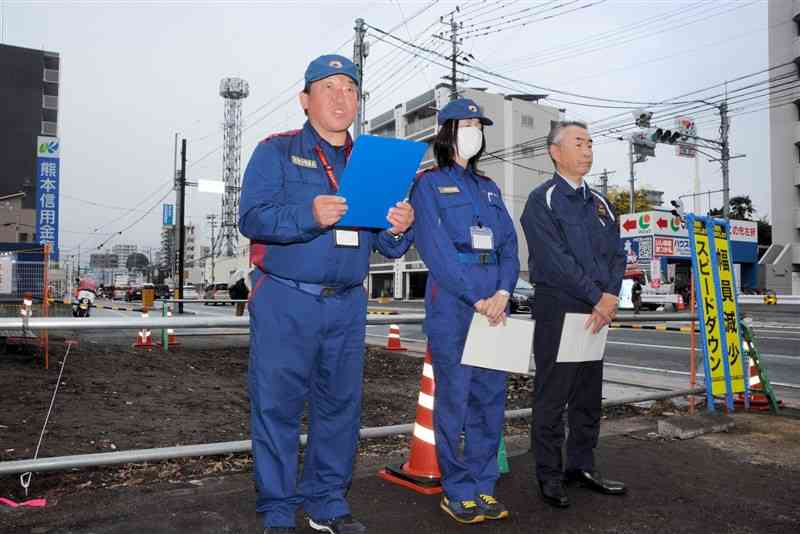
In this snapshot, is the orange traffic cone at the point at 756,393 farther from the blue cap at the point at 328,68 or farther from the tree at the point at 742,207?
the tree at the point at 742,207

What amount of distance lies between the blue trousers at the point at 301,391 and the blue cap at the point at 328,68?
0.92m

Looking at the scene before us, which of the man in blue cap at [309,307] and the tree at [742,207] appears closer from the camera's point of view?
the man in blue cap at [309,307]

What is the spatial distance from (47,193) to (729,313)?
105 ft

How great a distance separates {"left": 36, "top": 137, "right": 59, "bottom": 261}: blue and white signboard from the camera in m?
29.8

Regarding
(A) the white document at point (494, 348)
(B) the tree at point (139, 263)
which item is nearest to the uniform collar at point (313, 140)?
(A) the white document at point (494, 348)

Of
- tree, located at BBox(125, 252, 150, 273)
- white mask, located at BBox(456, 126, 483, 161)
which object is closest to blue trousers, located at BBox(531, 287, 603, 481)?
white mask, located at BBox(456, 126, 483, 161)

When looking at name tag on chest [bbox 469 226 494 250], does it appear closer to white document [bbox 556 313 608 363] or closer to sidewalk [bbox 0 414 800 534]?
white document [bbox 556 313 608 363]

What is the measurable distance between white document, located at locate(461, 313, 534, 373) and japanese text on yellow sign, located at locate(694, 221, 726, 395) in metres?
2.89

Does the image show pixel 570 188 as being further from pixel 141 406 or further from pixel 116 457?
pixel 141 406

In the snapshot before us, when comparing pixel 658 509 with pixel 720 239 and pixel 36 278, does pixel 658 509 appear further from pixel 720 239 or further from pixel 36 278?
pixel 36 278

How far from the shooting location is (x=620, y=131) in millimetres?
26391

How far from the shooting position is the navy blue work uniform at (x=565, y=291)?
3.40 m

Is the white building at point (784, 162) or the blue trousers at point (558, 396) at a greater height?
the white building at point (784, 162)

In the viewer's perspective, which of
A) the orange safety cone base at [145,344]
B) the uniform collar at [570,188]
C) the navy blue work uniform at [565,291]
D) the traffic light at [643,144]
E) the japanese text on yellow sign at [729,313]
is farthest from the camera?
the traffic light at [643,144]
